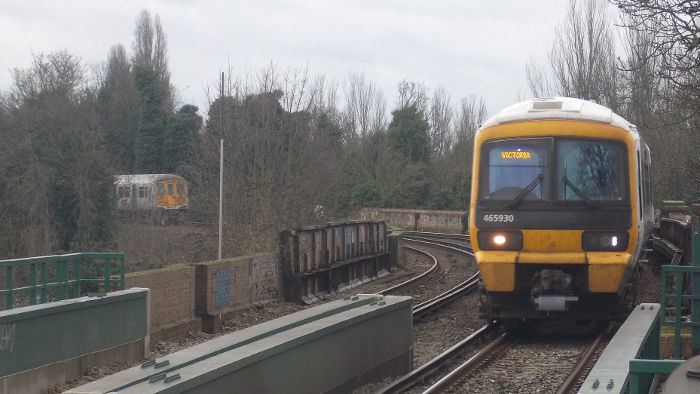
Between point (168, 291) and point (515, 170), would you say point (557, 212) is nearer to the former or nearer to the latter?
point (515, 170)

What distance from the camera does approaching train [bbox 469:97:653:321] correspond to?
34.0 feet

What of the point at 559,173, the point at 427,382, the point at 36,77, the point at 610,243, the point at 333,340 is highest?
the point at 36,77

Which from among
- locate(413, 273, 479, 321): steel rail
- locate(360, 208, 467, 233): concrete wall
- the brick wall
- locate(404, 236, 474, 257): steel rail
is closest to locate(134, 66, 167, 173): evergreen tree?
locate(360, 208, 467, 233): concrete wall

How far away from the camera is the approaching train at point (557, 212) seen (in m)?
10.4

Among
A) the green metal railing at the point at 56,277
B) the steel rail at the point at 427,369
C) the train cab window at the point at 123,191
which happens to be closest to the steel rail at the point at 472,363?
the steel rail at the point at 427,369

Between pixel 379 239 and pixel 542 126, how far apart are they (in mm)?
12265

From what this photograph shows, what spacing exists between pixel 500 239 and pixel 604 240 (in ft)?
4.42

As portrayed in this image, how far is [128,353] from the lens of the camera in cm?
998

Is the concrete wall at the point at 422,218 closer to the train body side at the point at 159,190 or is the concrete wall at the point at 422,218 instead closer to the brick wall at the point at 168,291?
the train body side at the point at 159,190

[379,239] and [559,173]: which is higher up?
[559,173]

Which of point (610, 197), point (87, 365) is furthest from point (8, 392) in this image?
point (610, 197)

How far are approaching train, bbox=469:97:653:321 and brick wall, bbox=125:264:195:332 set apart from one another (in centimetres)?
466

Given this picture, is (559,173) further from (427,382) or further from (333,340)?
(333,340)

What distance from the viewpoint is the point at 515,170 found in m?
10.8
